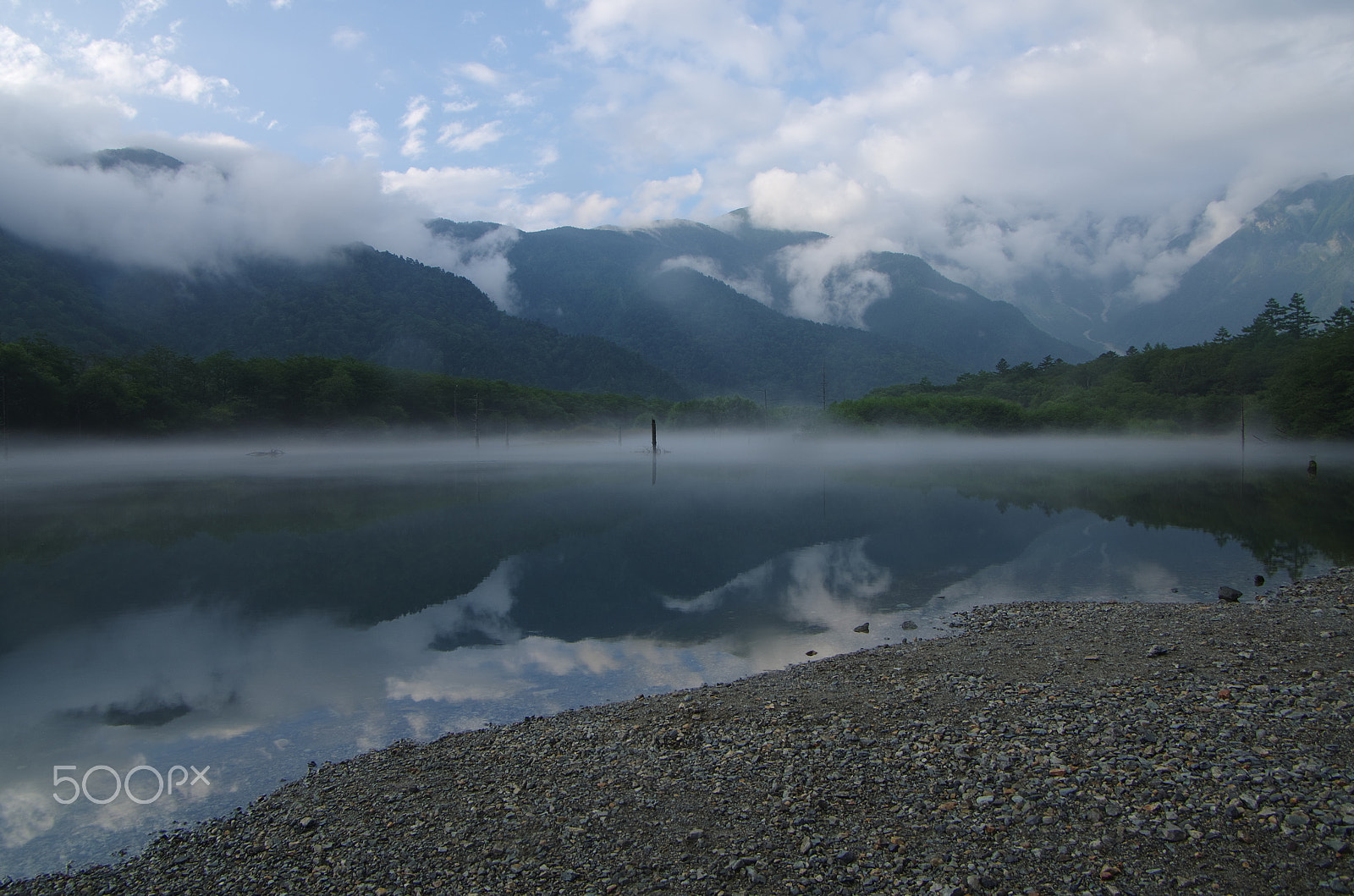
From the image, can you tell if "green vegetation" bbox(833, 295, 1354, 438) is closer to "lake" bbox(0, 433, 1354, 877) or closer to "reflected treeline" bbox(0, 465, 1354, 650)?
"reflected treeline" bbox(0, 465, 1354, 650)

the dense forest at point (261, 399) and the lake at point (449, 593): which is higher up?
the dense forest at point (261, 399)

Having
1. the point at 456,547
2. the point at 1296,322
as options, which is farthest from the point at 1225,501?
the point at 1296,322

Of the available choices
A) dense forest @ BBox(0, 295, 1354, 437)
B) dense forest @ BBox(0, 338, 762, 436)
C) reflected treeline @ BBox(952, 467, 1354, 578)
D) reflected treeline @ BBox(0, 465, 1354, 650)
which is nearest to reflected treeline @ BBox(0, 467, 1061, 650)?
reflected treeline @ BBox(0, 465, 1354, 650)

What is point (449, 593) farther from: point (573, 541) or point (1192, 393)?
point (1192, 393)

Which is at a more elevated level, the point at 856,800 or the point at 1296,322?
the point at 1296,322

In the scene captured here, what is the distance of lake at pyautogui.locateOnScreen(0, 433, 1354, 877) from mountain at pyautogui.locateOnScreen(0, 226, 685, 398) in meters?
105

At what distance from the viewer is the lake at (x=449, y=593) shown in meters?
7.35

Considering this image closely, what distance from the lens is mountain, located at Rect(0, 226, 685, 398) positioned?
118 meters

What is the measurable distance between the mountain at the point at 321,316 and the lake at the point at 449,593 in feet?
344

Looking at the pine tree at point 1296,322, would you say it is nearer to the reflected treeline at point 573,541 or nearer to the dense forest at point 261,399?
the dense forest at point 261,399

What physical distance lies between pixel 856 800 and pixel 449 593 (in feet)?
37.2

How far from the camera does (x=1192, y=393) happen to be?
302 ft

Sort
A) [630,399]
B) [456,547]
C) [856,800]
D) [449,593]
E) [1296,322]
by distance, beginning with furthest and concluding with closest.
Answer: [630,399]
[1296,322]
[456,547]
[449,593]
[856,800]

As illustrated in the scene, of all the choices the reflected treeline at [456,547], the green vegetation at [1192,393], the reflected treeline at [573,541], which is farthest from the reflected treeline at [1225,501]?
the green vegetation at [1192,393]
